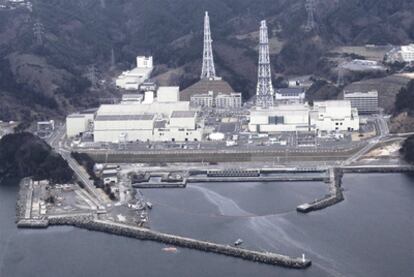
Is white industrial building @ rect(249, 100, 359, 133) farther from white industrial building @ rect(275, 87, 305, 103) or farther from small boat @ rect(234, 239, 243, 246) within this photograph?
small boat @ rect(234, 239, 243, 246)

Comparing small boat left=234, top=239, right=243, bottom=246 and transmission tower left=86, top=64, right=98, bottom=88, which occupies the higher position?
transmission tower left=86, top=64, right=98, bottom=88

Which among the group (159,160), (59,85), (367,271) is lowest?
(367,271)

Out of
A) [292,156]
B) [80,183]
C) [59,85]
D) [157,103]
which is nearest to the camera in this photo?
[80,183]

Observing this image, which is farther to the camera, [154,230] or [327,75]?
[327,75]

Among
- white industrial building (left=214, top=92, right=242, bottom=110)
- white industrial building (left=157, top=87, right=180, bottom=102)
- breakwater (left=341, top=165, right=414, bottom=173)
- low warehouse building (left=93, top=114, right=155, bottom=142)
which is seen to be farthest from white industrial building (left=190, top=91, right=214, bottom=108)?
breakwater (left=341, top=165, right=414, bottom=173)

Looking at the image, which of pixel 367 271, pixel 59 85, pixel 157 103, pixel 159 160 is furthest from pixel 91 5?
pixel 367 271

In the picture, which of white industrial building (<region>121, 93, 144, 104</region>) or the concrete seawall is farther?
white industrial building (<region>121, 93, 144, 104</region>)

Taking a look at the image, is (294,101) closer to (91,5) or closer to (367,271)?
(367,271)
